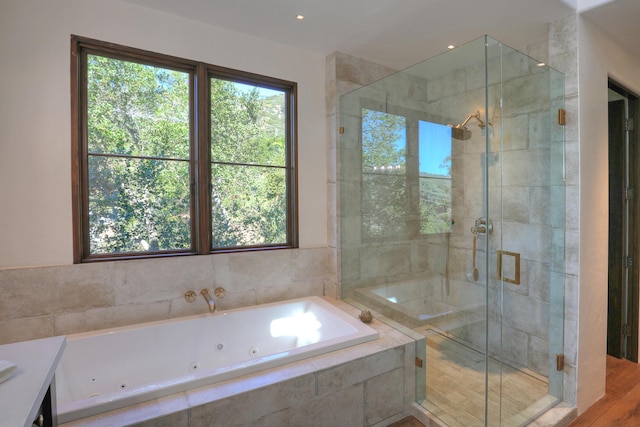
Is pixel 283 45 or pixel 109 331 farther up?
pixel 283 45

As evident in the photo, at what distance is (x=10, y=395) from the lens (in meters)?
0.79

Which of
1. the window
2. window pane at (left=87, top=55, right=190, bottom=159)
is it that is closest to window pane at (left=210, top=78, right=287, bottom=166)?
the window

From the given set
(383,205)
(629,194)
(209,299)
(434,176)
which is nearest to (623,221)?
(629,194)

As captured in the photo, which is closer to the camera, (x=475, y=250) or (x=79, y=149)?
(x=79, y=149)

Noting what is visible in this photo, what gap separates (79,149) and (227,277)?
129 centimetres

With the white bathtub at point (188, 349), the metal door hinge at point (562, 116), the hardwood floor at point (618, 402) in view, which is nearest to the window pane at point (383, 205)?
the white bathtub at point (188, 349)

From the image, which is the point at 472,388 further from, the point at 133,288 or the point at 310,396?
the point at 133,288

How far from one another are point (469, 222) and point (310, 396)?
157 centimetres

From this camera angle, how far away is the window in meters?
2.10

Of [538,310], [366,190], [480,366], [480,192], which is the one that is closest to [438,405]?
[480,366]

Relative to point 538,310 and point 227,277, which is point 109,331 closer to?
point 227,277

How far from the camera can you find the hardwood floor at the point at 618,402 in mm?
1977

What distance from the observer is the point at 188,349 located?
7.34 ft

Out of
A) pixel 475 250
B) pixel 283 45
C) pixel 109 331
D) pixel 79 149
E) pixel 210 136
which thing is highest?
pixel 283 45
